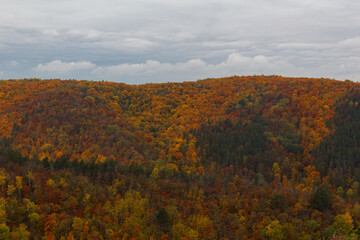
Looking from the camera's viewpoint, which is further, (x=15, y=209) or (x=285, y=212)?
(x=285, y=212)

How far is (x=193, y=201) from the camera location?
366ft

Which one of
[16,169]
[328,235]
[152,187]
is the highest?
[16,169]

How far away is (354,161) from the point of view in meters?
173

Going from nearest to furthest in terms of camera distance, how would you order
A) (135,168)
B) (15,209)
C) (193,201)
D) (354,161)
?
1. (15,209)
2. (193,201)
3. (135,168)
4. (354,161)

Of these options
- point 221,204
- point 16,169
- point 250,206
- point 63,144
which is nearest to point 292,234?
point 250,206

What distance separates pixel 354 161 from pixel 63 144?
18986cm

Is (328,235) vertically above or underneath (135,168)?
underneath

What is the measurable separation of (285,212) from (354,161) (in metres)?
97.5

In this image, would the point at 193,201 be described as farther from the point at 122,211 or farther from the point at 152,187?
the point at 122,211

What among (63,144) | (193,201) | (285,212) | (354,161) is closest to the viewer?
(285,212)

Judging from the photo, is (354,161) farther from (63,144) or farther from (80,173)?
(63,144)

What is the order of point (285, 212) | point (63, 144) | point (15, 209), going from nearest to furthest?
1. point (15, 209)
2. point (285, 212)
3. point (63, 144)

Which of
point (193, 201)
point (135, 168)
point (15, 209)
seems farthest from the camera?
point (135, 168)

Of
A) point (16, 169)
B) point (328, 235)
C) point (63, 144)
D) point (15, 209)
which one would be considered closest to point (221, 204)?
point (328, 235)
